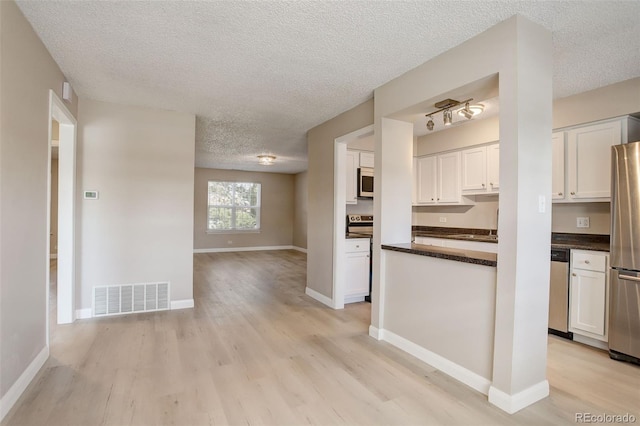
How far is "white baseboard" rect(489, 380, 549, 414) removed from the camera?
195cm

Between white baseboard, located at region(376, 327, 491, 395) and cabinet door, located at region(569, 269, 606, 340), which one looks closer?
white baseboard, located at region(376, 327, 491, 395)

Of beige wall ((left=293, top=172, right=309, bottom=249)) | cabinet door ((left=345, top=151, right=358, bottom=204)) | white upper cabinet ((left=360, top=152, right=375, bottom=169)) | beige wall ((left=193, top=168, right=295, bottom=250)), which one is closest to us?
cabinet door ((left=345, top=151, right=358, bottom=204))

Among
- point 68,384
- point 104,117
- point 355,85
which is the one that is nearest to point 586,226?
point 355,85

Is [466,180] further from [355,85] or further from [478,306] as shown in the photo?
[478,306]

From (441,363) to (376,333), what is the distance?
74cm

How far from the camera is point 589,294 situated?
9.57ft

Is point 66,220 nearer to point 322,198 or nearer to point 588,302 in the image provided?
point 322,198

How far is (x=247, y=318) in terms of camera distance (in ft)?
11.9

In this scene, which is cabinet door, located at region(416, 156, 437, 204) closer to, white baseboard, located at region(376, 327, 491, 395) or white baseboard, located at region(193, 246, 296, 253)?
white baseboard, located at region(376, 327, 491, 395)

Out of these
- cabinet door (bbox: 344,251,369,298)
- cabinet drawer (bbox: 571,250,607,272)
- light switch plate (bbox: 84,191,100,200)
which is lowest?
cabinet door (bbox: 344,251,369,298)

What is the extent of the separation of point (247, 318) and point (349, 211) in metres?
2.36

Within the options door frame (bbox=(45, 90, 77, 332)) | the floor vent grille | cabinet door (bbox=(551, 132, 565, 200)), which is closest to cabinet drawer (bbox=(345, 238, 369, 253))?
cabinet door (bbox=(551, 132, 565, 200))

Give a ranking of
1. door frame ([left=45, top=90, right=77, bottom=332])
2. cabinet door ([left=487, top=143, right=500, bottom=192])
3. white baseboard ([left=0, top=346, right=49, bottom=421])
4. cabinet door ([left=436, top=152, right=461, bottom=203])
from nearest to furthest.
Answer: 1. white baseboard ([left=0, top=346, right=49, bottom=421])
2. door frame ([left=45, top=90, right=77, bottom=332])
3. cabinet door ([left=487, top=143, right=500, bottom=192])
4. cabinet door ([left=436, top=152, right=461, bottom=203])

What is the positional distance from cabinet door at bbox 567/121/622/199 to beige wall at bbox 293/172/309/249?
6.97 metres
